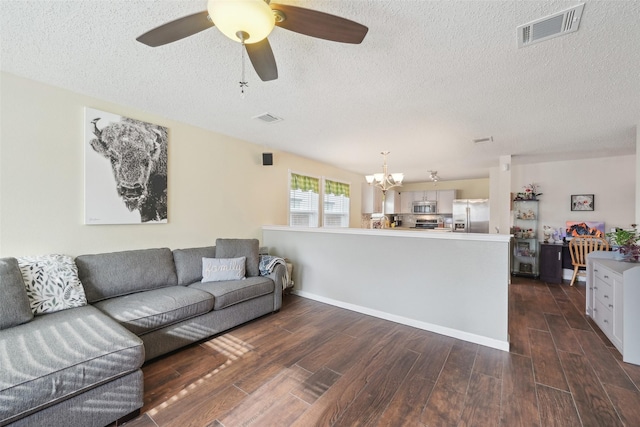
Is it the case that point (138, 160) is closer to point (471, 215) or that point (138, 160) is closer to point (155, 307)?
point (155, 307)

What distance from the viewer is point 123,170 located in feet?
9.41

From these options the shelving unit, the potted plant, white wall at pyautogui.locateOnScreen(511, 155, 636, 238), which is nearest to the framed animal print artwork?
the potted plant

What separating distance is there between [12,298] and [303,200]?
402cm

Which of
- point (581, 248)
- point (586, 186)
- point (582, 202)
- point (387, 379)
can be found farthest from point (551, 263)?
point (387, 379)

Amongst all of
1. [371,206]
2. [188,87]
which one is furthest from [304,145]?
[371,206]

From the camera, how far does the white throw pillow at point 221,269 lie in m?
3.13

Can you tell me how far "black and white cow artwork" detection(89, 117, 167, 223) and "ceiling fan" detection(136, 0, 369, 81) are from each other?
5.89 ft

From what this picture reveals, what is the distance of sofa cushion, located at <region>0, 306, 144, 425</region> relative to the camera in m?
1.31

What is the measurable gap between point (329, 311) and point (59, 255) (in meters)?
2.87

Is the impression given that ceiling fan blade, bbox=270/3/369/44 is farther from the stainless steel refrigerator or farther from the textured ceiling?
the stainless steel refrigerator

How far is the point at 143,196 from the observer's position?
3021mm

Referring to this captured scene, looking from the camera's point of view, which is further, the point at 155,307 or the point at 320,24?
the point at 155,307

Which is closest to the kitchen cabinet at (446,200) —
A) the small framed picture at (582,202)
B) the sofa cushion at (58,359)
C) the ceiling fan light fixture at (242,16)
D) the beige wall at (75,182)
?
the small framed picture at (582,202)

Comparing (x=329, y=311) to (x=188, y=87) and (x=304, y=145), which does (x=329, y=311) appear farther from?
(x=188, y=87)
